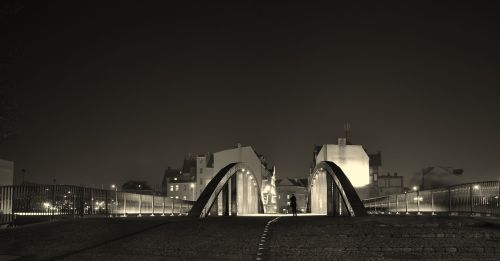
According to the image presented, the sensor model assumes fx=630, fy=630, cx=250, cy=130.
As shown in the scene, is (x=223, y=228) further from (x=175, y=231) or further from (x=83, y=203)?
(x=83, y=203)

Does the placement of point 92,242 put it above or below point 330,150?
below

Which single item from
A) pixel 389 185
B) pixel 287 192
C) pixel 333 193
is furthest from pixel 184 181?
pixel 333 193

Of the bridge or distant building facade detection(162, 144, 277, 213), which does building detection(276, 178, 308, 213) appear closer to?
distant building facade detection(162, 144, 277, 213)

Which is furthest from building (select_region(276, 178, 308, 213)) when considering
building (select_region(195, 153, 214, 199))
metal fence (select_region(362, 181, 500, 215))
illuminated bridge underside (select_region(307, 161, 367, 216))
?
metal fence (select_region(362, 181, 500, 215))

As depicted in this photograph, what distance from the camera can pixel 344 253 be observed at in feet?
51.2

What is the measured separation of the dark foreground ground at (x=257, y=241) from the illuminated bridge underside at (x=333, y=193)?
8054 millimetres

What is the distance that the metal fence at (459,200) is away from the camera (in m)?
23.6

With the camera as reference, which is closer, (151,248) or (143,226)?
(151,248)

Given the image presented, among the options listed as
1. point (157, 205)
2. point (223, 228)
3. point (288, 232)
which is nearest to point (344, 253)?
point (288, 232)

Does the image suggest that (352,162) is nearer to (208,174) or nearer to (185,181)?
(208,174)

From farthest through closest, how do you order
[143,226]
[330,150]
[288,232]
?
[330,150], [143,226], [288,232]

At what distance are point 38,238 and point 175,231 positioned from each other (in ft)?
12.7

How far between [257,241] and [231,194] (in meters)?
26.0

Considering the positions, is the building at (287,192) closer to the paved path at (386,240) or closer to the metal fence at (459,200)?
the metal fence at (459,200)
